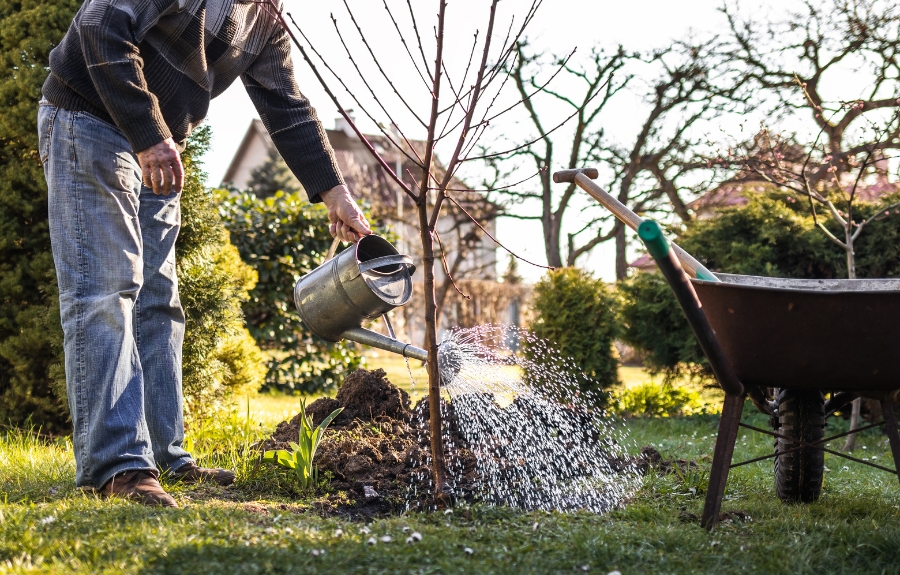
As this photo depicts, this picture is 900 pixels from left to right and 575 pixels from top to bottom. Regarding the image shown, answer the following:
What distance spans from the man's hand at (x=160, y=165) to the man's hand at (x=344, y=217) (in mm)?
551

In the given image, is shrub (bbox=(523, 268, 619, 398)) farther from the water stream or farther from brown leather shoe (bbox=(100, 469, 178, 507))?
brown leather shoe (bbox=(100, 469, 178, 507))

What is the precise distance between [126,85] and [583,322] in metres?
3.96

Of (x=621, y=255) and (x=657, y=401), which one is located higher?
(x=621, y=255)

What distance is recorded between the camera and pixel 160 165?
2111 mm

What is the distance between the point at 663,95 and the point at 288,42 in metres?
6.76

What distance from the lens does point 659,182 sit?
9.08 meters

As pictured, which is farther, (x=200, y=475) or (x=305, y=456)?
(x=200, y=475)

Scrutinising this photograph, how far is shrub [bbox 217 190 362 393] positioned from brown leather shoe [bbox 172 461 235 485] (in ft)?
12.2

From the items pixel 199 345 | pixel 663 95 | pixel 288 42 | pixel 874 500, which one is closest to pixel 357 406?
pixel 199 345

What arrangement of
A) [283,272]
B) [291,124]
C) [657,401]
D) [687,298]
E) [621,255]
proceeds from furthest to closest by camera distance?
[621,255], [283,272], [657,401], [291,124], [687,298]

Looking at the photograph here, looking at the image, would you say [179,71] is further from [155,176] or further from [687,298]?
[687,298]

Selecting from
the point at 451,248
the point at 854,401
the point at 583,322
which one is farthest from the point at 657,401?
the point at 451,248

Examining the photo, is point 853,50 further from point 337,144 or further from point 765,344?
point 337,144

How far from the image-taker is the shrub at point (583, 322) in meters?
5.45
